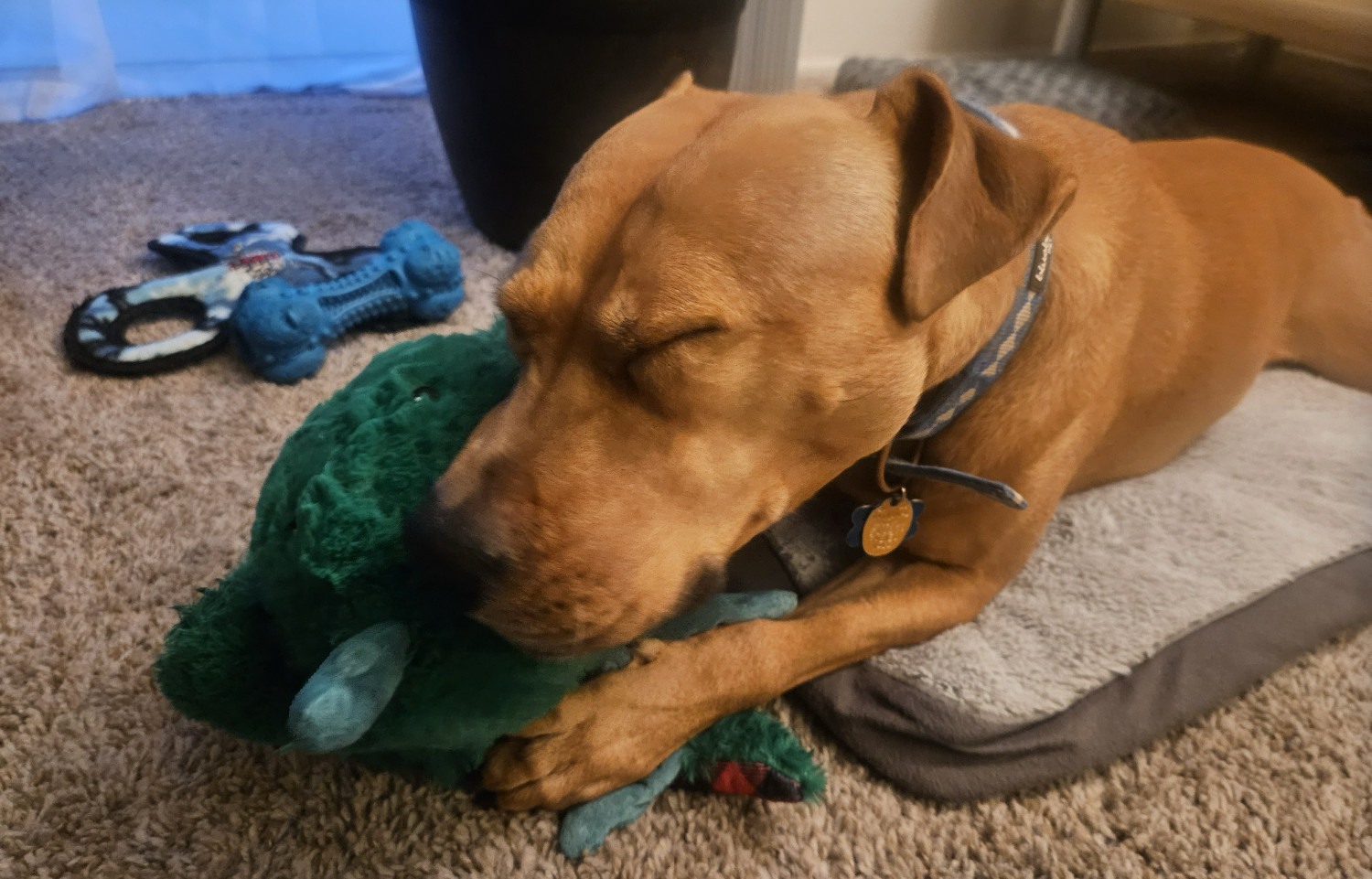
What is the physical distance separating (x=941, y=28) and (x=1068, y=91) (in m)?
1.25

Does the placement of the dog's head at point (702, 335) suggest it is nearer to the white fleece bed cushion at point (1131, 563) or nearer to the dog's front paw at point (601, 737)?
the dog's front paw at point (601, 737)

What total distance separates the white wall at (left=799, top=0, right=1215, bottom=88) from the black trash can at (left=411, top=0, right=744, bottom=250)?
173 centimetres

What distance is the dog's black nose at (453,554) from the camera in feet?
2.92

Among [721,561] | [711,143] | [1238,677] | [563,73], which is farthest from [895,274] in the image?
[563,73]

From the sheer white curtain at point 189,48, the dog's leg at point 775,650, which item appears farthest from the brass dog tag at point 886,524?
the sheer white curtain at point 189,48

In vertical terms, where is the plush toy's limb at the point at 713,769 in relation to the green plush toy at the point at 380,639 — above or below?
below

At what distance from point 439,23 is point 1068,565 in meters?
2.18

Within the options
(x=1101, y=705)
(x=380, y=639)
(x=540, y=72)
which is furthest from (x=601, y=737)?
(x=540, y=72)

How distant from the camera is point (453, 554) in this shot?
0.89 metres

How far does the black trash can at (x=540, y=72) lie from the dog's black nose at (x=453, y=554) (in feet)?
6.13

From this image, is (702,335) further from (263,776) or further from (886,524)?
(263,776)

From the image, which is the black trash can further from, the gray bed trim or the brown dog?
the gray bed trim

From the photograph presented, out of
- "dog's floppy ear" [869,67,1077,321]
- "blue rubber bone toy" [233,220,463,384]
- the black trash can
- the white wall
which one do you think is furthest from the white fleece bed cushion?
the white wall

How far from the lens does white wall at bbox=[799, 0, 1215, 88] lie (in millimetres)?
4230
